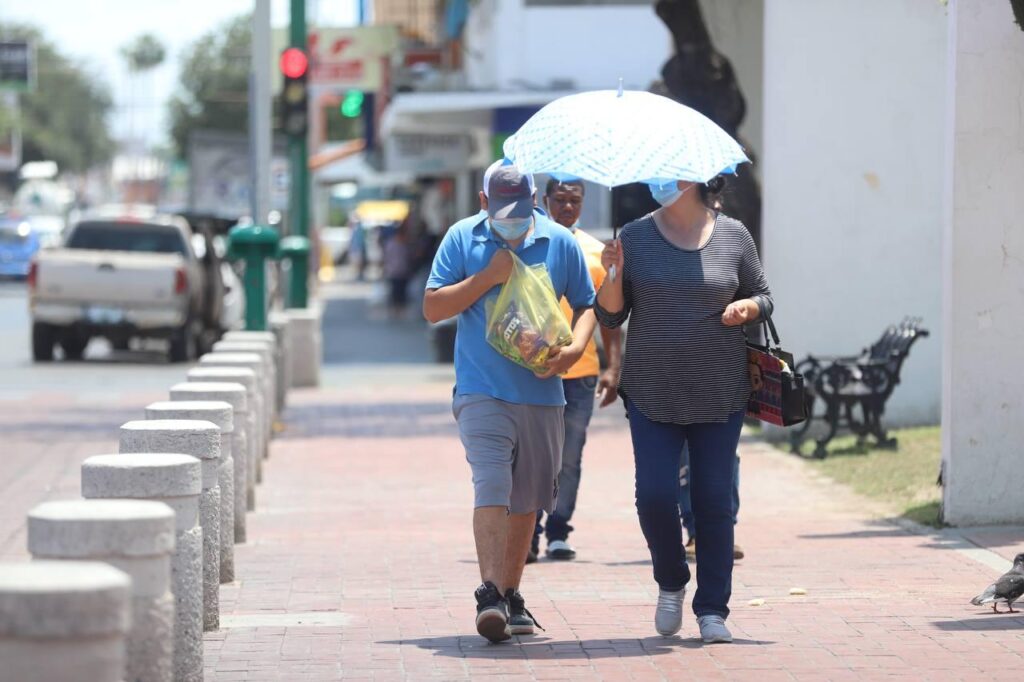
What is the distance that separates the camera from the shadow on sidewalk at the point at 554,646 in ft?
22.7

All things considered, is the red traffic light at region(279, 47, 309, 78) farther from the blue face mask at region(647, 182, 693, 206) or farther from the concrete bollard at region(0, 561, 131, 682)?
the concrete bollard at region(0, 561, 131, 682)

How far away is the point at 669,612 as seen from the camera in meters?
7.12

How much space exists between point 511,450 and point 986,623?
200cm

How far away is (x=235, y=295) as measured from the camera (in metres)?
29.7

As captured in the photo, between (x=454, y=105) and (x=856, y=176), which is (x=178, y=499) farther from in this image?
(x=454, y=105)

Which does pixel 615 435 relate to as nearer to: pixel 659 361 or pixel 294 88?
pixel 294 88

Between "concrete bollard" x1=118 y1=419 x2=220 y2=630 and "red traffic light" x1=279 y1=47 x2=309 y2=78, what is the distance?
13357 mm

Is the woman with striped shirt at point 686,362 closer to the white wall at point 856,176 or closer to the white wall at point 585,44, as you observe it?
the white wall at point 856,176

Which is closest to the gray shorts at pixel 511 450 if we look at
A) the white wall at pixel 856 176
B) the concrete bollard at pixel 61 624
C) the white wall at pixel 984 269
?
the concrete bollard at pixel 61 624

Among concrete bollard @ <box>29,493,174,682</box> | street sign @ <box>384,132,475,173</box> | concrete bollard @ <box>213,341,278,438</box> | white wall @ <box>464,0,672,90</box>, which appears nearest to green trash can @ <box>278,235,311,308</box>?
concrete bollard @ <box>213,341,278,438</box>

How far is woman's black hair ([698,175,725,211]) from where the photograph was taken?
707cm

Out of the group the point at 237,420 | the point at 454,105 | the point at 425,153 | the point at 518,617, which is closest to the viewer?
the point at 518,617

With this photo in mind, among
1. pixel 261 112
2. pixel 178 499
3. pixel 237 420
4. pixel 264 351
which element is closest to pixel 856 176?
pixel 264 351

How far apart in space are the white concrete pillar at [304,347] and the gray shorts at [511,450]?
12999 millimetres
